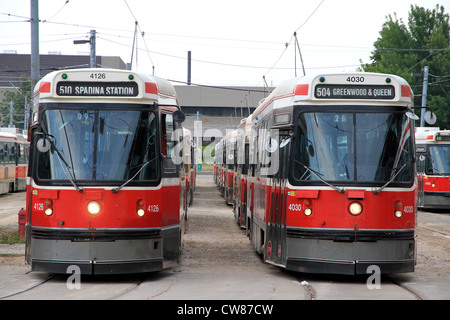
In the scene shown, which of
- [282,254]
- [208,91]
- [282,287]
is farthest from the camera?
[208,91]

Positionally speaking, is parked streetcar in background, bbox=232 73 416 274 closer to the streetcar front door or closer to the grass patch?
the streetcar front door

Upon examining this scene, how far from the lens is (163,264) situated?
10609 mm

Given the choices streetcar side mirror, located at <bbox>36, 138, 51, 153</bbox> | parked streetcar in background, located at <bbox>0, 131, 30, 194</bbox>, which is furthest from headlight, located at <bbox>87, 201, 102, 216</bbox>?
parked streetcar in background, located at <bbox>0, 131, 30, 194</bbox>

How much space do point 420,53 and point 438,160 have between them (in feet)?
83.9

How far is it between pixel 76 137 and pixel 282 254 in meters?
3.67

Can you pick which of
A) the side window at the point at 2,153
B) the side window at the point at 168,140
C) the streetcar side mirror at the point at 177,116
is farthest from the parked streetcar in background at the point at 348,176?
the side window at the point at 2,153

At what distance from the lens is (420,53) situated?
51.5 metres

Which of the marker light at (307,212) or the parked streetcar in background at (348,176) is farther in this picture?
the marker light at (307,212)

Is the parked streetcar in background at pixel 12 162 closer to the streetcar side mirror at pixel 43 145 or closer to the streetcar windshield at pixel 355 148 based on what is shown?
the streetcar side mirror at pixel 43 145

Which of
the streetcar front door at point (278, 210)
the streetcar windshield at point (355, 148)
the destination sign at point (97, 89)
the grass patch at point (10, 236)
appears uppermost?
the destination sign at point (97, 89)

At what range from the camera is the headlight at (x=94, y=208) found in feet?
33.0

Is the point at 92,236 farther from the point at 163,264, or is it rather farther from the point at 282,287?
the point at 282,287

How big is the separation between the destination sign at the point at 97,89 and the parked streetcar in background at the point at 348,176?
8.24 ft
